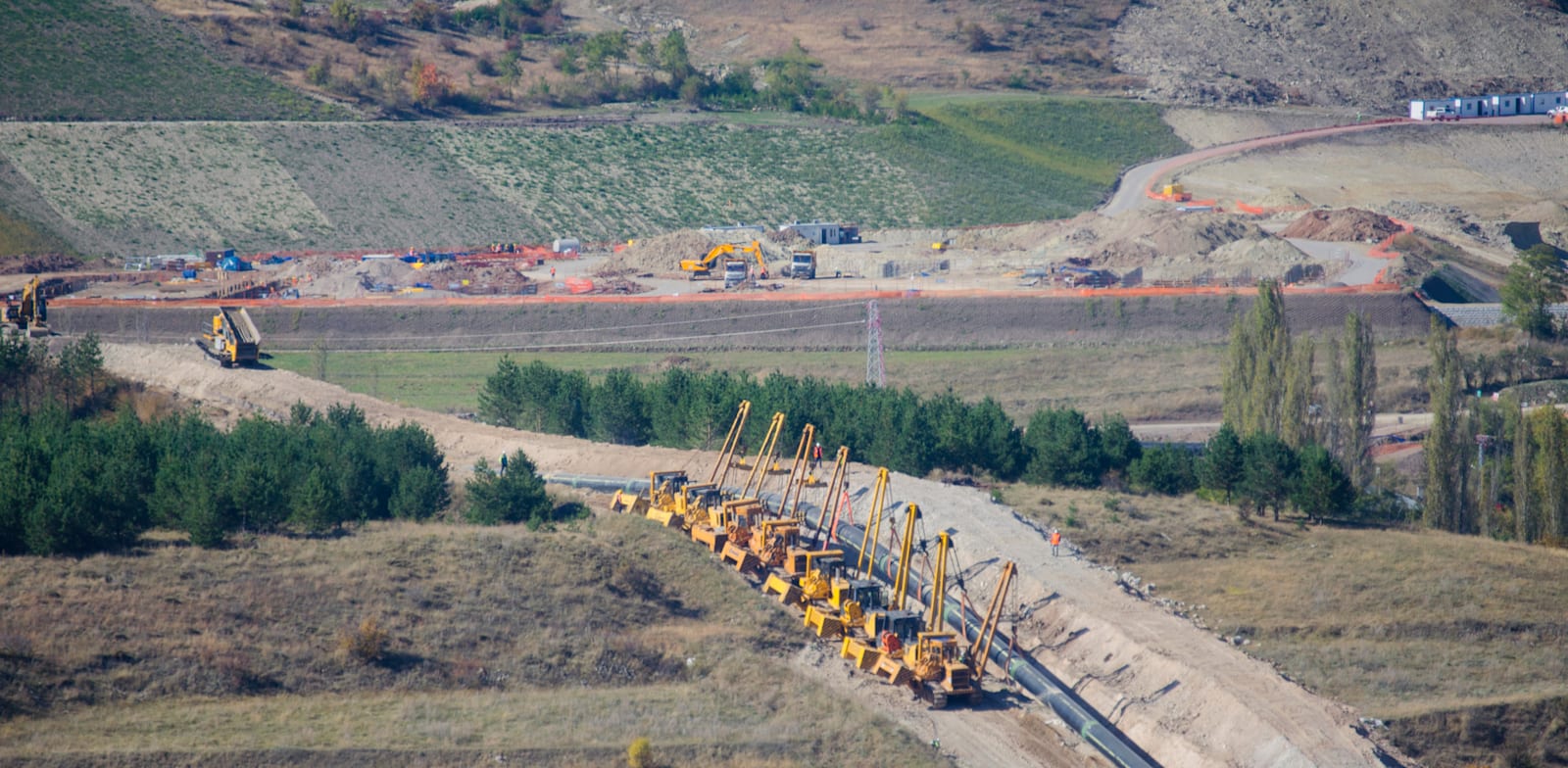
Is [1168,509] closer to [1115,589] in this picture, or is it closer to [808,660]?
[1115,589]

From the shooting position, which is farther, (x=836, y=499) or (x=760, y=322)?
(x=760, y=322)

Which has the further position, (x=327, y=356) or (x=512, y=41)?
(x=512, y=41)

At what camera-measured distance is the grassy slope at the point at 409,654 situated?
27078 millimetres

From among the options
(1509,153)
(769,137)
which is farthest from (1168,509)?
(1509,153)

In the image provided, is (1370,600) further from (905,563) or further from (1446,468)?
(905,563)

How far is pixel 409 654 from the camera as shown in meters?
30.2

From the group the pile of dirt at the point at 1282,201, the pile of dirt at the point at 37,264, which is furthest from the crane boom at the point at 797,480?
the pile of dirt at the point at 1282,201

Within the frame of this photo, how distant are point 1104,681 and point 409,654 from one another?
14.1m

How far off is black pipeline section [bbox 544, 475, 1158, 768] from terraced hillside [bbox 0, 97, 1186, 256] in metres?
57.8

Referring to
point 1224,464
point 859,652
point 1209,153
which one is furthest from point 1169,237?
point 859,652

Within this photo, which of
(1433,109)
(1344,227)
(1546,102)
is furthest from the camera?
(1433,109)

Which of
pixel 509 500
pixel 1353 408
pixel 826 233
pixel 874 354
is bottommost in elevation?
pixel 509 500

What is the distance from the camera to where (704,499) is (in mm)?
38844

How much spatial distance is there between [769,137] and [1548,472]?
7468cm
